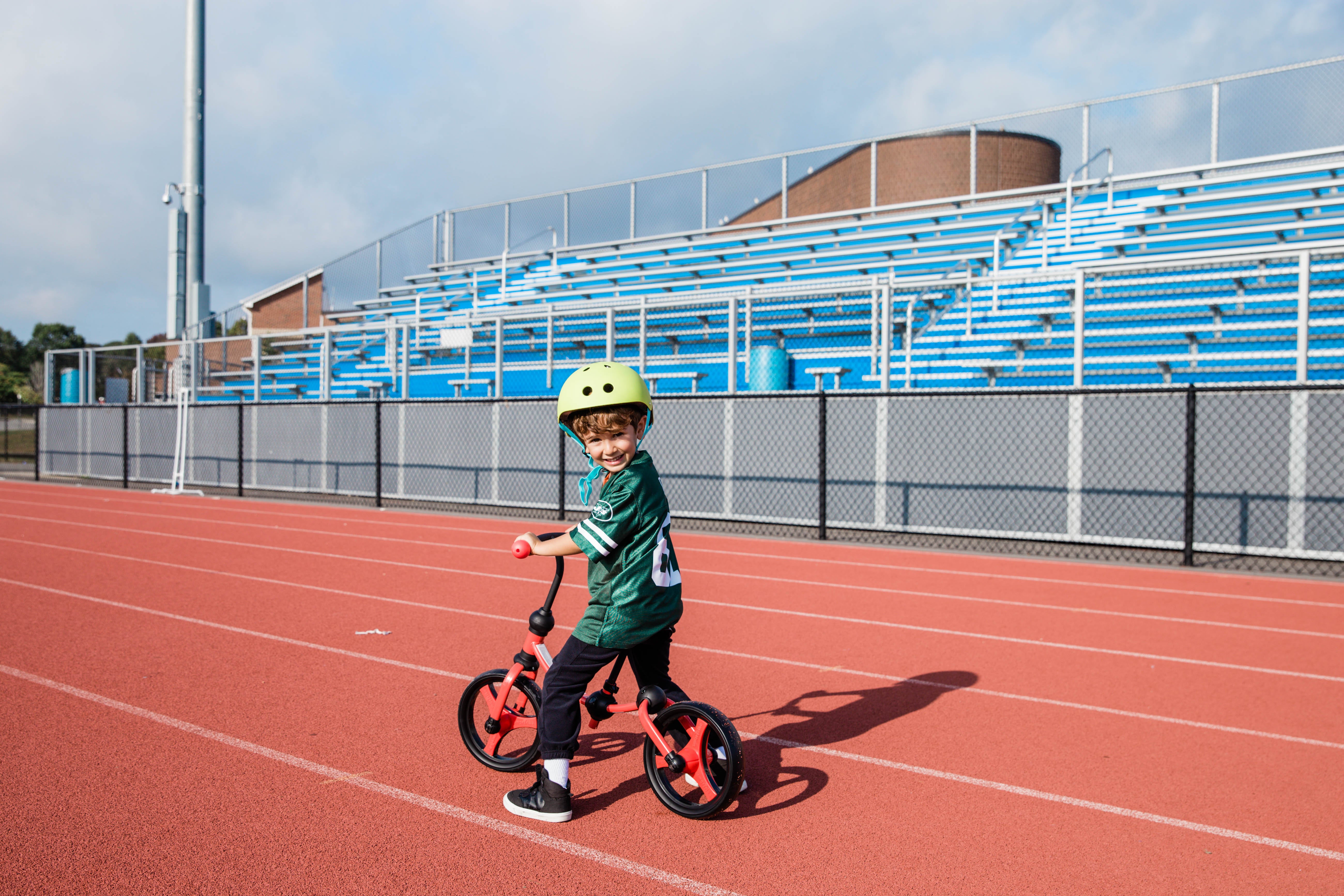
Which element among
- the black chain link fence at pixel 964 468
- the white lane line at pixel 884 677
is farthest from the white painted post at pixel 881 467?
the white lane line at pixel 884 677

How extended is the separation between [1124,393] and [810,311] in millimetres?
6957

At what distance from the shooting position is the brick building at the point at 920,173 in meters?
A: 22.9

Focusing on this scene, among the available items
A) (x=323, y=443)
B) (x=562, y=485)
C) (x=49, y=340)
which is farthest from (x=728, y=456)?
(x=49, y=340)

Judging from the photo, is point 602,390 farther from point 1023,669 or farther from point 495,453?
point 495,453

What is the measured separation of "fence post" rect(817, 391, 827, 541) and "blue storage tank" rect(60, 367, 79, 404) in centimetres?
2281

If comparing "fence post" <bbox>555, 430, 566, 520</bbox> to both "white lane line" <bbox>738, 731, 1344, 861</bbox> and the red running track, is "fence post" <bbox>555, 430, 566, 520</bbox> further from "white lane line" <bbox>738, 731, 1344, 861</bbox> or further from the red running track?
"white lane line" <bbox>738, 731, 1344, 861</bbox>

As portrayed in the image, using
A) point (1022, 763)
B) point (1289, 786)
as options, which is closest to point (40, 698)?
point (1022, 763)

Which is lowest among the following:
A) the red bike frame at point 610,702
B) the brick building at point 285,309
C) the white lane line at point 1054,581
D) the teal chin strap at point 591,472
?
the white lane line at point 1054,581

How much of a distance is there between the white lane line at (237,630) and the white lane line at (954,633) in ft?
8.54

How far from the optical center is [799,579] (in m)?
8.86

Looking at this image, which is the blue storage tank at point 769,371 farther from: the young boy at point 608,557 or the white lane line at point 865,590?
the young boy at point 608,557

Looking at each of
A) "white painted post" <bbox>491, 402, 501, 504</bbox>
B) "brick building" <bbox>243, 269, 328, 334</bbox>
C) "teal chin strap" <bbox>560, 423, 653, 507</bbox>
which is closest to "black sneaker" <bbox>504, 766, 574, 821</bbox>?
"teal chin strap" <bbox>560, 423, 653, 507</bbox>

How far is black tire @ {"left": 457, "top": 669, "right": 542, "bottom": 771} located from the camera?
3750mm

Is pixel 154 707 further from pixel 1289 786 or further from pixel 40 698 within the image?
pixel 1289 786
